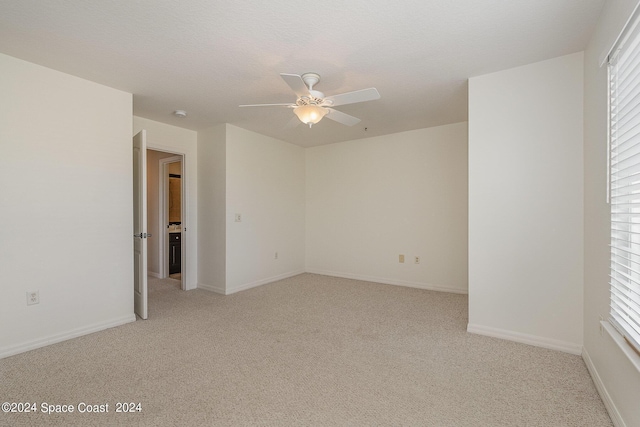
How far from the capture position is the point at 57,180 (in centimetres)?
276

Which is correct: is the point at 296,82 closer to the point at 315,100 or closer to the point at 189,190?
the point at 315,100

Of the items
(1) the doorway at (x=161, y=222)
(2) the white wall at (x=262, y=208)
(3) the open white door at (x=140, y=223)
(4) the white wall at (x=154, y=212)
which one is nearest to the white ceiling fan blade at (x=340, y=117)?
(3) the open white door at (x=140, y=223)

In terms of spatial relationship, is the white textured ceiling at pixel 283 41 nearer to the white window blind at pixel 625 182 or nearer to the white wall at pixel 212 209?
the white window blind at pixel 625 182

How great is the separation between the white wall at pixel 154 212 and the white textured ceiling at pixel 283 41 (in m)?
2.46

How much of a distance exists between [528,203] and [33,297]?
167 inches

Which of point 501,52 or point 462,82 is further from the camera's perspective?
point 462,82

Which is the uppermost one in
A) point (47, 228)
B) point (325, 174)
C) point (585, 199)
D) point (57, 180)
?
point (325, 174)

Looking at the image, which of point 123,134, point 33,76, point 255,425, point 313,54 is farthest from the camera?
point 123,134

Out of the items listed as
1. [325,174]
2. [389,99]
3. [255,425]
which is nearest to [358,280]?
[325,174]

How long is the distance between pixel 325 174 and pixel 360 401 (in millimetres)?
4193

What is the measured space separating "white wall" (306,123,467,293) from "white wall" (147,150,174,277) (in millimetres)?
2655

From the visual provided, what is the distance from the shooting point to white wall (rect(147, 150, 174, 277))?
5480mm

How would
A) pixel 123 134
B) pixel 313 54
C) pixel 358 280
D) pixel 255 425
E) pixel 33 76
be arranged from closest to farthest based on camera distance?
pixel 255 425 → pixel 313 54 → pixel 33 76 → pixel 123 134 → pixel 358 280

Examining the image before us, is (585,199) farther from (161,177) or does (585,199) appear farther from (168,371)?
(161,177)
